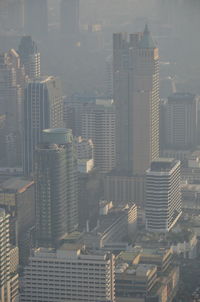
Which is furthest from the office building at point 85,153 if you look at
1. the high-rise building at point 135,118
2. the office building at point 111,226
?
the office building at point 111,226

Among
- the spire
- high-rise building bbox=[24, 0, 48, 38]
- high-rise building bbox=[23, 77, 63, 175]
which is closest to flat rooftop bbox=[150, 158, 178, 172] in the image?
the spire

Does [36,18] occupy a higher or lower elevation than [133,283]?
higher

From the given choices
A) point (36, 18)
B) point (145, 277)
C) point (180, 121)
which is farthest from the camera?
point (36, 18)

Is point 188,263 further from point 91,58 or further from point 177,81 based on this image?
point 91,58

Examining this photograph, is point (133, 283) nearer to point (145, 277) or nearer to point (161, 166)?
point (145, 277)

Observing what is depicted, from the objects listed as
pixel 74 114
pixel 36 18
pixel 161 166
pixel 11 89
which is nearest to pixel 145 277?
pixel 161 166

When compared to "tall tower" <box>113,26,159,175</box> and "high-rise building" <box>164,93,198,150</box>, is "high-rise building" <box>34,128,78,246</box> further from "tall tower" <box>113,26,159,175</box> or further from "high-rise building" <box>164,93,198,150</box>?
"high-rise building" <box>164,93,198,150</box>

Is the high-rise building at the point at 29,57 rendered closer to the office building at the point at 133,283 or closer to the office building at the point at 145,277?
the office building at the point at 145,277
